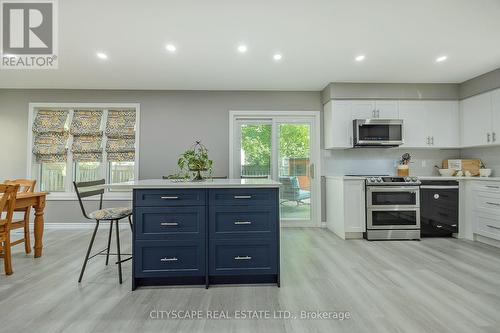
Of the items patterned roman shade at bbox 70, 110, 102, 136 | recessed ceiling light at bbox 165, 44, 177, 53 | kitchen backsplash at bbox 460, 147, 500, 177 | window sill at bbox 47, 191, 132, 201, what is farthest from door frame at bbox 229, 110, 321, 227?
kitchen backsplash at bbox 460, 147, 500, 177

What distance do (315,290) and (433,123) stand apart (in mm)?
3773

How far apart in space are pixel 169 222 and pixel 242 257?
2.41ft

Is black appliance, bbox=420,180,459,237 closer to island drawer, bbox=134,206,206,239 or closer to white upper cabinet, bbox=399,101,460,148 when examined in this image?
white upper cabinet, bbox=399,101,460,148

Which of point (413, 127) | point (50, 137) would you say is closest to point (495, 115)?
point (413, 127)

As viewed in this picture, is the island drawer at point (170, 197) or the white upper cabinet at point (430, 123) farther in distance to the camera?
the white upper cabinet at point (430, 123)

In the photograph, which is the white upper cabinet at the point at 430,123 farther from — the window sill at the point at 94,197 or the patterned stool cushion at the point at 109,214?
the window sill at the point at 94,197

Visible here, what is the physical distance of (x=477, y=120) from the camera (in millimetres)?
3969

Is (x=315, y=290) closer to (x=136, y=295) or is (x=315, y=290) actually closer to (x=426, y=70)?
(x=136, y=295)

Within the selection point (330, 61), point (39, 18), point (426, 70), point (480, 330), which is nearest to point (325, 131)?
point (330, 61)

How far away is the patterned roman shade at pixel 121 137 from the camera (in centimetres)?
460

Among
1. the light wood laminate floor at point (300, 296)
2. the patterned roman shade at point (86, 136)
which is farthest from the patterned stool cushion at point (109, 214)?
the patterned roman shade at point (86, 136)

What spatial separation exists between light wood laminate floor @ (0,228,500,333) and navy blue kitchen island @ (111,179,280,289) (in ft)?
0.69

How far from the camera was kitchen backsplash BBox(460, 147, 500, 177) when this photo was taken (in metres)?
3.94

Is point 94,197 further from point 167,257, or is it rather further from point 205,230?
point 205,230
